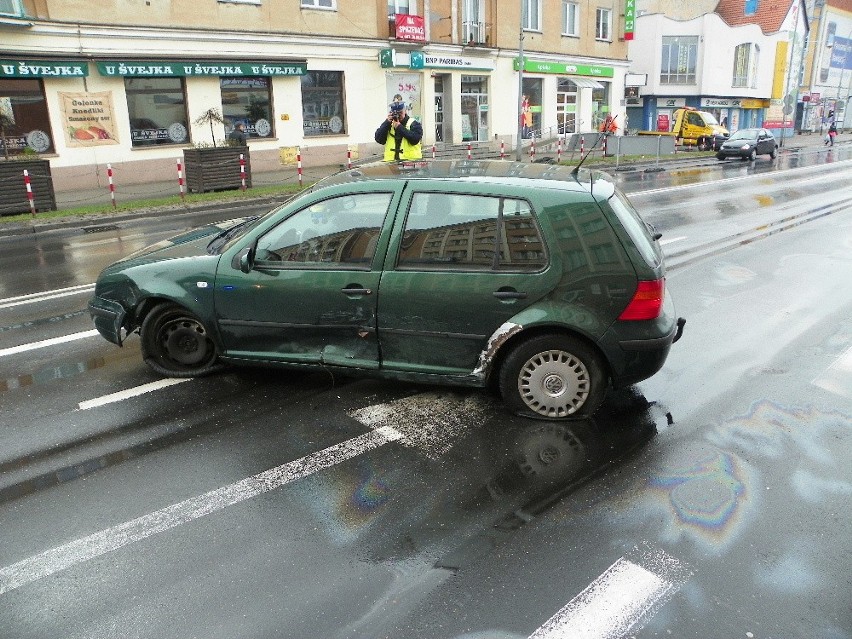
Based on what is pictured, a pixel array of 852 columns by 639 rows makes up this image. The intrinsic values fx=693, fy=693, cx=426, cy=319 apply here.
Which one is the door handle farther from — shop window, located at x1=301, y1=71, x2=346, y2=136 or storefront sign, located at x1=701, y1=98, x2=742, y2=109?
storefront sign, located at x1=701, y1=98, x2=742, y2=109

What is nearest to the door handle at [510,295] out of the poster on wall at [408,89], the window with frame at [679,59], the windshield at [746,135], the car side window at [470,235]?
the car side window at [470,235]

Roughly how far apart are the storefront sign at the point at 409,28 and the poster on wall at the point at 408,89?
1567 millimetres

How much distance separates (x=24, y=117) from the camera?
20.4 metres

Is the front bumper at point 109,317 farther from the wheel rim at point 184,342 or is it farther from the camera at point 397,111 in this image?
the camera at point 397,111

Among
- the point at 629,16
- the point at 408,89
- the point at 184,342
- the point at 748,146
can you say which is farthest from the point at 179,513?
the point at 629,16

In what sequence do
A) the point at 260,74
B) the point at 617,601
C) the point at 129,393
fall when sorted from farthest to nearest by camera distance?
the point at 260,74 < the point at 129,393 < the point at 617,601

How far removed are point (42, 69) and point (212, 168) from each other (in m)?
5.92

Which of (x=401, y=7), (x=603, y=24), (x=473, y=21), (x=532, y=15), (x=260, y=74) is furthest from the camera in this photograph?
(x=603, y=24)

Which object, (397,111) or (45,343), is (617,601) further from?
(397,111)

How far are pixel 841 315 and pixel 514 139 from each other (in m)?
28.9

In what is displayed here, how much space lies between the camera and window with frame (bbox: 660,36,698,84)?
49.4 m

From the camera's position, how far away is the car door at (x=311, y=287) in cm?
476

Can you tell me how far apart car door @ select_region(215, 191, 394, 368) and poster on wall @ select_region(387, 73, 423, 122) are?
84.0 feet

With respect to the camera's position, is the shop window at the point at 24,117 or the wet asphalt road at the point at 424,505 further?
the shop window at the point at 24,117
